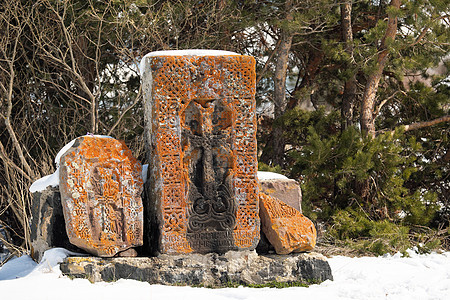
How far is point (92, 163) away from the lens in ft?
17.0

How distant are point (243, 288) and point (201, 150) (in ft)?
3.99

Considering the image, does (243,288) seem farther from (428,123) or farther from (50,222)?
Result: (428,123)

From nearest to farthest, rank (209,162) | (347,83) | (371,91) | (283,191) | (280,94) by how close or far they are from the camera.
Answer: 1. (209,162)
2. (283,191)
3. (371,91)
4. (280,94)
5. (347,83)

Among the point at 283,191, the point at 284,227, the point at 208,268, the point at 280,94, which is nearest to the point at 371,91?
the point at 280,94

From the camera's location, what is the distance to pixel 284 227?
560 centimetres

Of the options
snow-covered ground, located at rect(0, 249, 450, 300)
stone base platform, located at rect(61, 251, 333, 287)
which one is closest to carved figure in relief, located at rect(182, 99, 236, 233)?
stone base platform, located at rect(61, 251, 333, 287)

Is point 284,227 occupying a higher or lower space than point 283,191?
lower

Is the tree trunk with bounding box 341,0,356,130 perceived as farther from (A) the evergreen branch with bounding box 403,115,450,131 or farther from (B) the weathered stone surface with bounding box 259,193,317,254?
(B) the weathered stone surface with bounding box 259,193,317,254

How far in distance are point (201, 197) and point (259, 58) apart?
661 centimetres

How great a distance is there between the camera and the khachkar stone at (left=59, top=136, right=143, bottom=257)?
5062mm

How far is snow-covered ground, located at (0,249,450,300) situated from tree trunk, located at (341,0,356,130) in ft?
15.1

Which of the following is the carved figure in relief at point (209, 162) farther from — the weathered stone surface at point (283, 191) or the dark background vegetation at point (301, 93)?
the dark background vegetation at point (301, 93)

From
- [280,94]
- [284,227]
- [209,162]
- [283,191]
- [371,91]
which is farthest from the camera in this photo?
[280,94]

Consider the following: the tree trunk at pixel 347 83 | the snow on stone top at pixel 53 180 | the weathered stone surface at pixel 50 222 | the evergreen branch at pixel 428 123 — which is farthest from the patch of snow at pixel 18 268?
the evergreen branch at pixel 428 123
